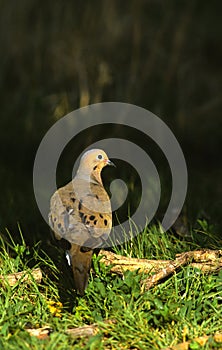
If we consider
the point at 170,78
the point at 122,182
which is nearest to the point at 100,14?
the point at 170,78

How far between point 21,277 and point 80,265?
56 cm

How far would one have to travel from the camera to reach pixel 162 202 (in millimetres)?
6297

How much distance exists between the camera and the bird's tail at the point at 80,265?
4.21 meters

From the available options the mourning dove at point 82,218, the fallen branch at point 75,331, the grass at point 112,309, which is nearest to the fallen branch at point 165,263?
the grass at point 112,309

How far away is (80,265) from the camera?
422 centimetres

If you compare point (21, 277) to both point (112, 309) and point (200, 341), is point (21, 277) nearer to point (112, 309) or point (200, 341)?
point (112, 309)

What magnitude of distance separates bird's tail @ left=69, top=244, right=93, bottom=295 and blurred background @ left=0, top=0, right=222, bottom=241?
385cm

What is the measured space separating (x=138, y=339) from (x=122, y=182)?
284 centimetres

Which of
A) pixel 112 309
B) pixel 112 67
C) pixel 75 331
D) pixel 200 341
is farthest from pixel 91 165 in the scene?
pixel 112 67

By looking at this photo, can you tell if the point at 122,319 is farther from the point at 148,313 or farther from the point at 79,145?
the point at 79,145

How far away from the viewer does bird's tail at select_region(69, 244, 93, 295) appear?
4.21 metres

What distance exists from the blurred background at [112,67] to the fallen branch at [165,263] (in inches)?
133

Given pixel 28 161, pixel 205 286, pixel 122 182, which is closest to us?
pixel 205 286

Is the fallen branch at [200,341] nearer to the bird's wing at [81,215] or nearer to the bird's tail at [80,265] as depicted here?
the bird's tail at [80,265]
